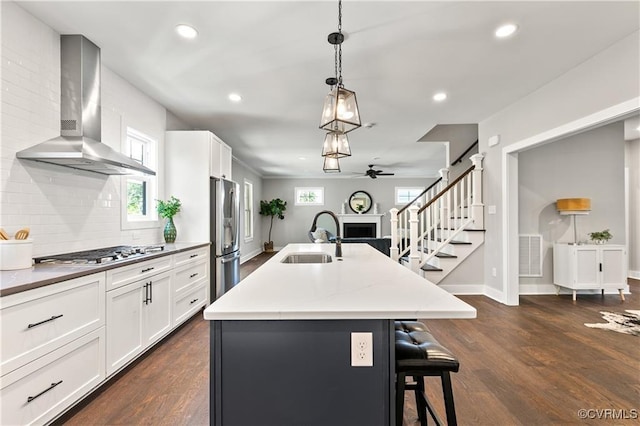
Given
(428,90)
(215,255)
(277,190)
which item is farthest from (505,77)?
(277,190)

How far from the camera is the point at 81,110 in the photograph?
2.55 meters

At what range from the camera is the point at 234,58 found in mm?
2877

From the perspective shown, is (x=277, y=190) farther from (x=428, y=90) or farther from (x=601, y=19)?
(x=601, y=19)

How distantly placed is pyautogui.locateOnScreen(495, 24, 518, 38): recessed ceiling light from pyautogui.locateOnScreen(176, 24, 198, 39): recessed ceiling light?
7.68 feet

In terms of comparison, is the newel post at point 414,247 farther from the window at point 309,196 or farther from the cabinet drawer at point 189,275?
the window at point 309,196

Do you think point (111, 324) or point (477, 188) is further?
point (477, 188)

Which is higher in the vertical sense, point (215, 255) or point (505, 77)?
point (505, 77)

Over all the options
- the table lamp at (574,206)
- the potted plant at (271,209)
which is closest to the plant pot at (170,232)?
the table lamp at (574,206)

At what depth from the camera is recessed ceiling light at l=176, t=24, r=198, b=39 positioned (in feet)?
7.86

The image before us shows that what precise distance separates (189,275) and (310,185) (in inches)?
310

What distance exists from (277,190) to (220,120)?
6.49 metres

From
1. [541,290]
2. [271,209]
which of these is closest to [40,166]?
[541,290]

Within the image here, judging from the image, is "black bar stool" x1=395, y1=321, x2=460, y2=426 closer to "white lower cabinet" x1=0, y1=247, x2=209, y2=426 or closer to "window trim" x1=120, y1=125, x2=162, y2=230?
"white lower cabinet" x1=0, y1=247, x2=209, y2=426

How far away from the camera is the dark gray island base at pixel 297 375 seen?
1.17m
